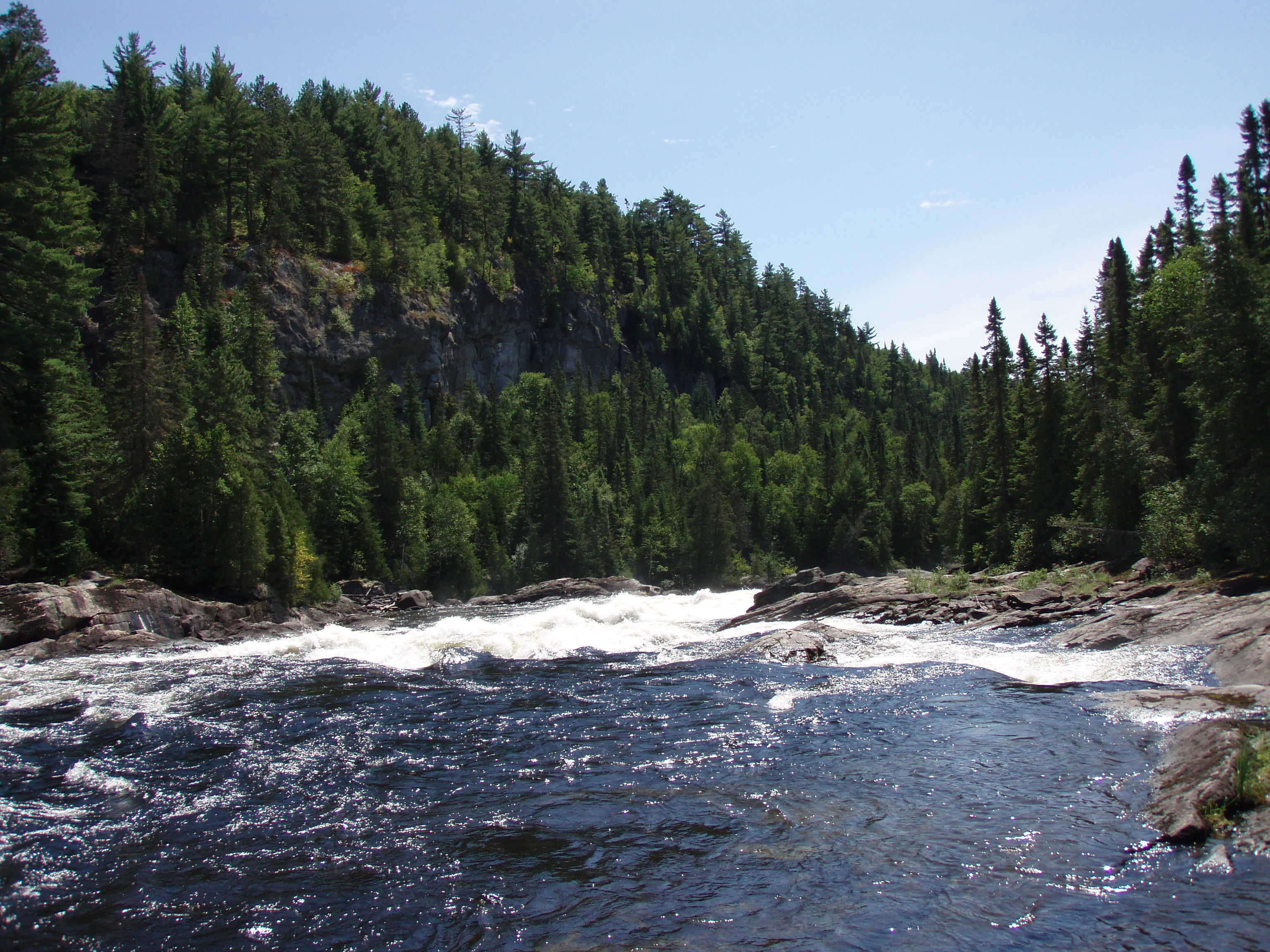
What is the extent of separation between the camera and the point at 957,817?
34.6 feet

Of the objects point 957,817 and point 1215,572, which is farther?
point 1215,572

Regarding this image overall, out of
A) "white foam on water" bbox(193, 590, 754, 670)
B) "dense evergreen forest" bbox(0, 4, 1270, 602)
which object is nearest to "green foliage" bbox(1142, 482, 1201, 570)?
"dense evergreen forest" bbox(0, 4, 1270, 602)

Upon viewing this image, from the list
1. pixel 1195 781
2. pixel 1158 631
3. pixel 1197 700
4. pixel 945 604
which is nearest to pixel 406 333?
pixel 945 604

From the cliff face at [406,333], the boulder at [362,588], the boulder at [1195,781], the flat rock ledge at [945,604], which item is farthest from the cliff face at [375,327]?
the boulder at [1195,781]

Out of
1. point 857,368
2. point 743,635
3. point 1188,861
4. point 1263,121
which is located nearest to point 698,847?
point 1188,861

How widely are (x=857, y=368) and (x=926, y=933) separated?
200 m

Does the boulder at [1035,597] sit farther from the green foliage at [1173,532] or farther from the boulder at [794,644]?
the boulder at [794,644]

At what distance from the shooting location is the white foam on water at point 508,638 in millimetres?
26328

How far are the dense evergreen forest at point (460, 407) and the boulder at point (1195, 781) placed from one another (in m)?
19.3

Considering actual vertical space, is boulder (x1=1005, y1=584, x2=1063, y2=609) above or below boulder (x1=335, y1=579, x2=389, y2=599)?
below

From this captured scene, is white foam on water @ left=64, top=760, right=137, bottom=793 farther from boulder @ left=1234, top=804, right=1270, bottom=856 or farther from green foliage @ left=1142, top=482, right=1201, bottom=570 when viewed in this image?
green foliage @ left=1142, top=482, right=1201, bottom=570

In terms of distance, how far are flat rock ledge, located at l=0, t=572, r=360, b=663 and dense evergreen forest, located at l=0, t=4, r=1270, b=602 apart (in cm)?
423

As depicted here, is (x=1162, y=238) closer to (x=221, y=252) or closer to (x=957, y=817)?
(x=957, y=817)

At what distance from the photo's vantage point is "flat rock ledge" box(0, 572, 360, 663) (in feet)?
86.5
